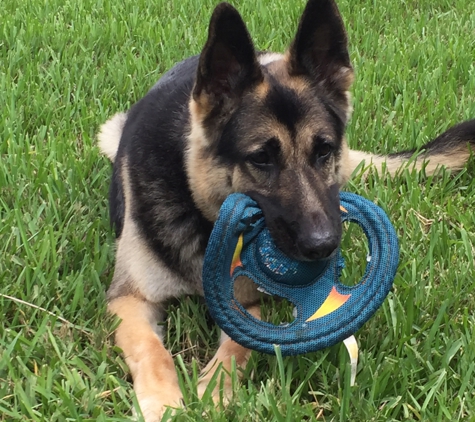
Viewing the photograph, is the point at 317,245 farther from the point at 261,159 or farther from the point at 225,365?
the point at 225,365

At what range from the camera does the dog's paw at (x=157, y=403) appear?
241cm

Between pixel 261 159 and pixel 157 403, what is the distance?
116 centimetres

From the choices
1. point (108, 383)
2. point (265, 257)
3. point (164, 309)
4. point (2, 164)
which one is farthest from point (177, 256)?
point (2, 164)

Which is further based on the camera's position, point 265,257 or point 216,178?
point 216,178

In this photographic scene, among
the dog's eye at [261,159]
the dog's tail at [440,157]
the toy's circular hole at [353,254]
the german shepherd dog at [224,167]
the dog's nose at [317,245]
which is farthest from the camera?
the dog's tail at [440,157]

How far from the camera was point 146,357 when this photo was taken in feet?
8.64

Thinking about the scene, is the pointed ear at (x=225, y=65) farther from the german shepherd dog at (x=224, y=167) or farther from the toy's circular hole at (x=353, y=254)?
the toy's circular hole at (x=353, y=254)

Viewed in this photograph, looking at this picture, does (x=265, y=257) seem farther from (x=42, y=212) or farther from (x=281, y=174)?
(x=42, y=212)

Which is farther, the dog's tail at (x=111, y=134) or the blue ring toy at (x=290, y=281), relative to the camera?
the dog's tail at (x=111, y=134)

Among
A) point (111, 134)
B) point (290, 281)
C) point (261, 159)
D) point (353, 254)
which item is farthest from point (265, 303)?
point (111, 134)

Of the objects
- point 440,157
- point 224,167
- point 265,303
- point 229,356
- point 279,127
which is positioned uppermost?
point 279,127

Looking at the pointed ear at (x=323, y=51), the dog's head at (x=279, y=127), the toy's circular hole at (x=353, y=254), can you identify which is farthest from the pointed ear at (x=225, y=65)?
the toy's circular hole at (x=353, y=254)

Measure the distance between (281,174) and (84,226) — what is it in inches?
57.0

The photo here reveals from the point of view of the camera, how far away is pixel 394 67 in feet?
18.9
